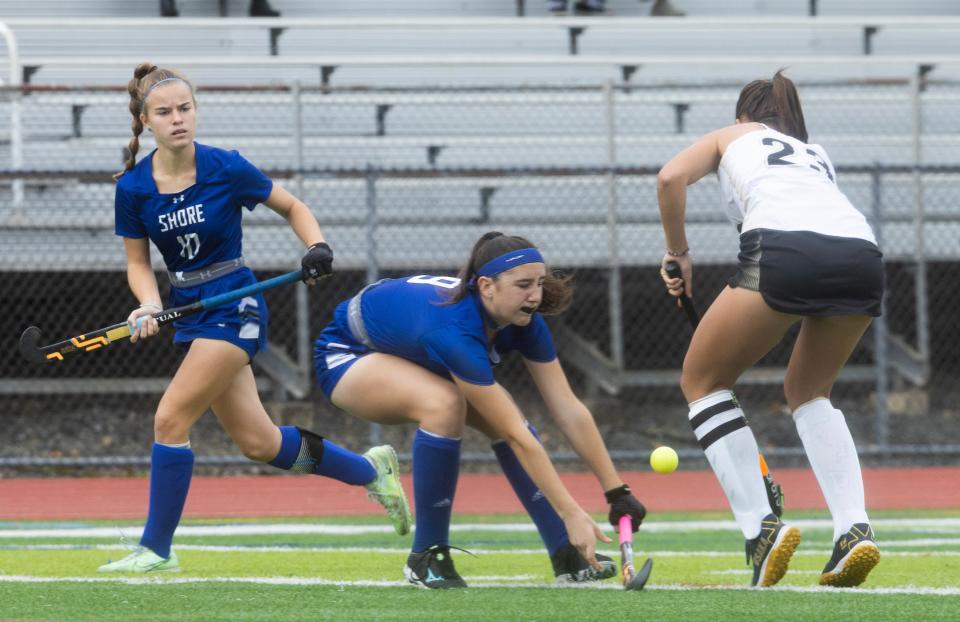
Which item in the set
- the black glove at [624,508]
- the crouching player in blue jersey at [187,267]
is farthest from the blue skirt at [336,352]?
the black glove at [624,508]

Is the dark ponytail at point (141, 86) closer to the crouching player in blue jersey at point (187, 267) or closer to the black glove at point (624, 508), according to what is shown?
the crouching player in blue jersey at point (187, 267)

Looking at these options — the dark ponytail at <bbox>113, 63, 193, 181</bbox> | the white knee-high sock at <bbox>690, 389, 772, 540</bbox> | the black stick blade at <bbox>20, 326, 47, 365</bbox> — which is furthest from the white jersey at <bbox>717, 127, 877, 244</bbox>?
the black stick blade at <bbox>20, 326, 47, 365</bbox>

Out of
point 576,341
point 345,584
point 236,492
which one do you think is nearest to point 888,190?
point 576,341

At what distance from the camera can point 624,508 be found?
176 inches

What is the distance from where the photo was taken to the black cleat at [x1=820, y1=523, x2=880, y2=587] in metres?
4.10

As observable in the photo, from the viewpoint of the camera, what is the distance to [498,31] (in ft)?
45.4

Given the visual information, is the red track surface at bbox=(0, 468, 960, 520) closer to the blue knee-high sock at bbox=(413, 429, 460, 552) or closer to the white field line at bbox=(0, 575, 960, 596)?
the white field line at bbox=(0, 575, 960, 596)

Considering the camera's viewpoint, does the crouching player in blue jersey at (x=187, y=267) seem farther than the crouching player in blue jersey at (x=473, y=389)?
Yes

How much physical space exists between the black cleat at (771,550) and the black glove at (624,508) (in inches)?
13.9

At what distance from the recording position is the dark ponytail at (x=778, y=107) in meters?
4.61

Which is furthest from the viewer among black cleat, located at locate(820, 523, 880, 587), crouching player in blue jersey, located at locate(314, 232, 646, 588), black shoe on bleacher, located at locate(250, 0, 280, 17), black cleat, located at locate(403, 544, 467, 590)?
black shoe on bleacher, located at locate(250, 0, 280, 17)

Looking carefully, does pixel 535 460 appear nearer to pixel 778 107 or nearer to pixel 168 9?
pixel 778 107

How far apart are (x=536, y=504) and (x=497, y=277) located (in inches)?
33.1

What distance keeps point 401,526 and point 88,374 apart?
678 centimetres
